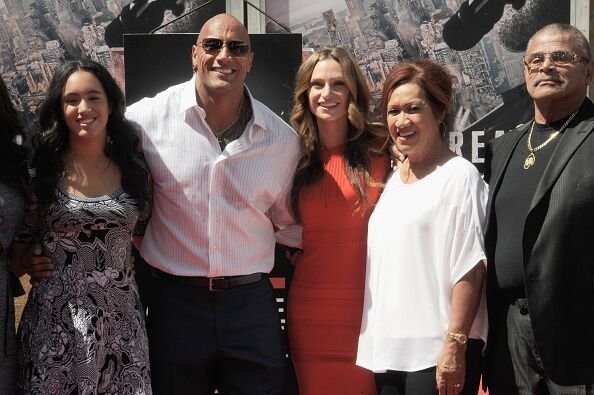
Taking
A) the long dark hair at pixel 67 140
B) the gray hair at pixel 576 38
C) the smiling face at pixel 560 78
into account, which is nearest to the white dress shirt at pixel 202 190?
the long dark hair at pixel 67 140

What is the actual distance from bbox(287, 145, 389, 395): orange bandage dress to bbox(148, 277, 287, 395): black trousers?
13 centimetres

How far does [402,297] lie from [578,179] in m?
0.74

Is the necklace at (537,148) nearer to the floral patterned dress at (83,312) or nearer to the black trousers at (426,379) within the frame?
the black trousers at (426,379)

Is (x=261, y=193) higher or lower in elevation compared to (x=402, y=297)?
higher

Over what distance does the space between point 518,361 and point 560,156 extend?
2.44 feet

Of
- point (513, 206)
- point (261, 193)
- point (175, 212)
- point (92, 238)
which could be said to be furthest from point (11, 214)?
A: point (513, 206)

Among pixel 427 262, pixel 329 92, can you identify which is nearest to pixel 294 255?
pixel 329 92

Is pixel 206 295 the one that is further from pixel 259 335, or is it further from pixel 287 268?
pixel 287 268

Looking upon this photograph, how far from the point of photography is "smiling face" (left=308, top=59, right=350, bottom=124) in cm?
335

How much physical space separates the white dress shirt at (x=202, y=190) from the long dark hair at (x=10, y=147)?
0.46 m

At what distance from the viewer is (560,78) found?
289 centimetres

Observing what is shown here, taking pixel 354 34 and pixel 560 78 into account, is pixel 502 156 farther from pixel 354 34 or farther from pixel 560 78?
pixel 354 34

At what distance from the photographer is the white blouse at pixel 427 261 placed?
2.79m

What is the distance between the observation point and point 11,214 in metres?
2.96
